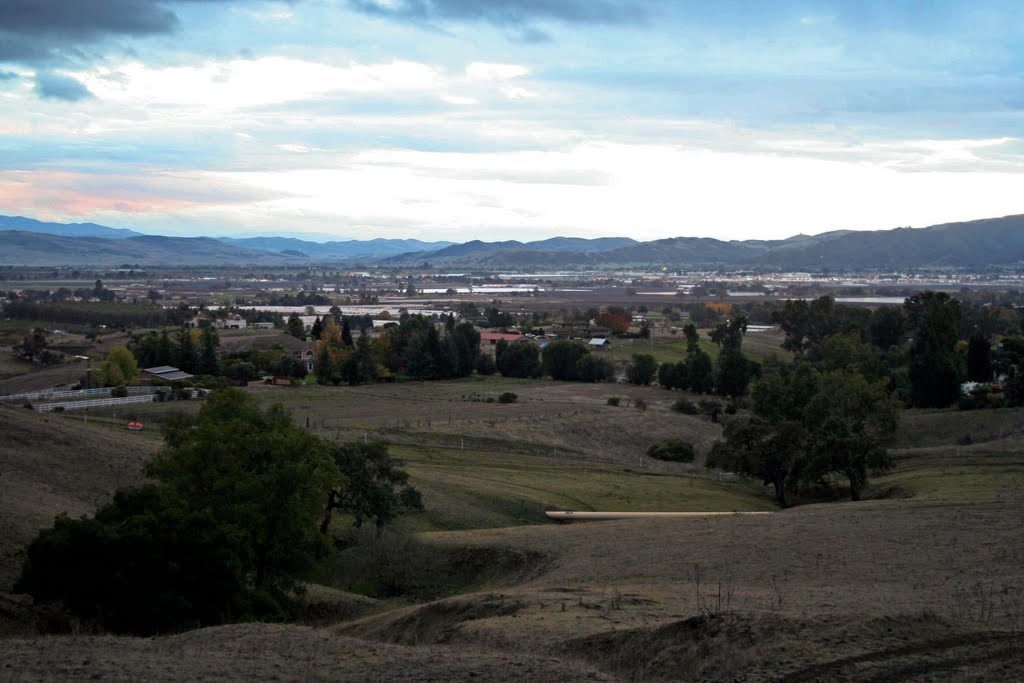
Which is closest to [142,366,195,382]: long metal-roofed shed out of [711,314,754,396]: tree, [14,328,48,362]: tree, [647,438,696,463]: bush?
[14,328,48,362]: tree

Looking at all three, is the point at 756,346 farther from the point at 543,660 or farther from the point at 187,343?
the point at 543,660

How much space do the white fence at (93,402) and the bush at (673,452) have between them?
126 ft

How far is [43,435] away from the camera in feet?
126

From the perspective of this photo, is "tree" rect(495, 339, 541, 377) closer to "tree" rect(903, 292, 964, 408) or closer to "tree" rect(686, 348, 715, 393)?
"tree" rect(686, 348, 715, 393)

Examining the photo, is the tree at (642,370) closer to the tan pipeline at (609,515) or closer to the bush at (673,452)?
the bush at (673,452)

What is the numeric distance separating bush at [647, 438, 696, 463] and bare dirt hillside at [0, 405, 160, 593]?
33.8 metres

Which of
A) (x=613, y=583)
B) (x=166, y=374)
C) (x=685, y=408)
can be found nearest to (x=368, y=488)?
(x=613, y=583)

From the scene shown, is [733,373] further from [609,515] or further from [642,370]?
[609,515]

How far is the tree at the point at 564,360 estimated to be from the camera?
101m

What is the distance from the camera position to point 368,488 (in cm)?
3362

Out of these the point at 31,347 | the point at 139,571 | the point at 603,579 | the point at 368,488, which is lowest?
the point at 31,347

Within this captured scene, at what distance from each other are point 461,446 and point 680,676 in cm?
4513

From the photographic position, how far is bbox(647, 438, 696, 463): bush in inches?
2537

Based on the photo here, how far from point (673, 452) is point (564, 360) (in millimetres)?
36611
